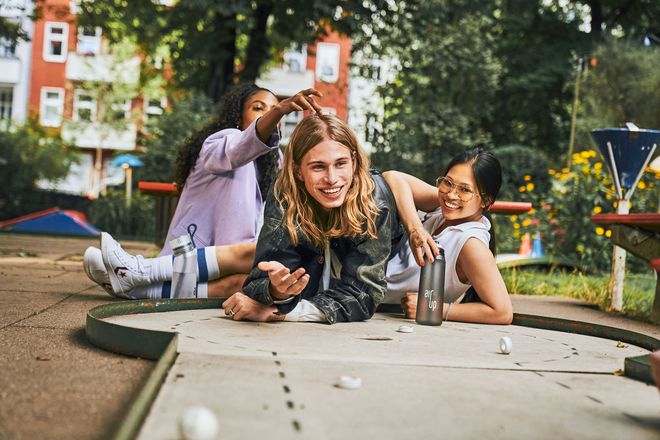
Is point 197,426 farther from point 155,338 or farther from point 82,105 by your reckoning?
point 82,105

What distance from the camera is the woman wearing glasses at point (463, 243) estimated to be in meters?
3.69

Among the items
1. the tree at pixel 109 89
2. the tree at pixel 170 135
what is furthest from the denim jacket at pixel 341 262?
the tree at pixel 109 89

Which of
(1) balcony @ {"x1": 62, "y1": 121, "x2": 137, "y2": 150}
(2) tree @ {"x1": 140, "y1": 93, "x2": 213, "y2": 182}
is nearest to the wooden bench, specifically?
(2) tree @ {"x1": 140, "y1": 93, "x2": 213, "y2": 182}

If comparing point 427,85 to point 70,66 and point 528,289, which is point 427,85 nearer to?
point 528,289

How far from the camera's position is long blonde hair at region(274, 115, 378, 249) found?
3.42 m

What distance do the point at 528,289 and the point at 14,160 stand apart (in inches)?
568

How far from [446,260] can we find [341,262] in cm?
50

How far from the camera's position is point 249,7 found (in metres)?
12.0

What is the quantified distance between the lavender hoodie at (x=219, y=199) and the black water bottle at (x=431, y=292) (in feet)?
3.54

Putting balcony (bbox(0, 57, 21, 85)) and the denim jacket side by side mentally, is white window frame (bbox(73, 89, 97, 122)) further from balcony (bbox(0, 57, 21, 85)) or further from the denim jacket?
the denim jacket

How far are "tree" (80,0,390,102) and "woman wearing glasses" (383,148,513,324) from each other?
8.13 metres

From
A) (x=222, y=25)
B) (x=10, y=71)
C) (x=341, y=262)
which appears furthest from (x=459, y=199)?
(x=10, y=71)

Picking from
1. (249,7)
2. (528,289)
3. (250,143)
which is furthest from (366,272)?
(249,7)

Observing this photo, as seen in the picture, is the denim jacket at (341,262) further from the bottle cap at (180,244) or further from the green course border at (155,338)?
the bottle cap at (180,244)
